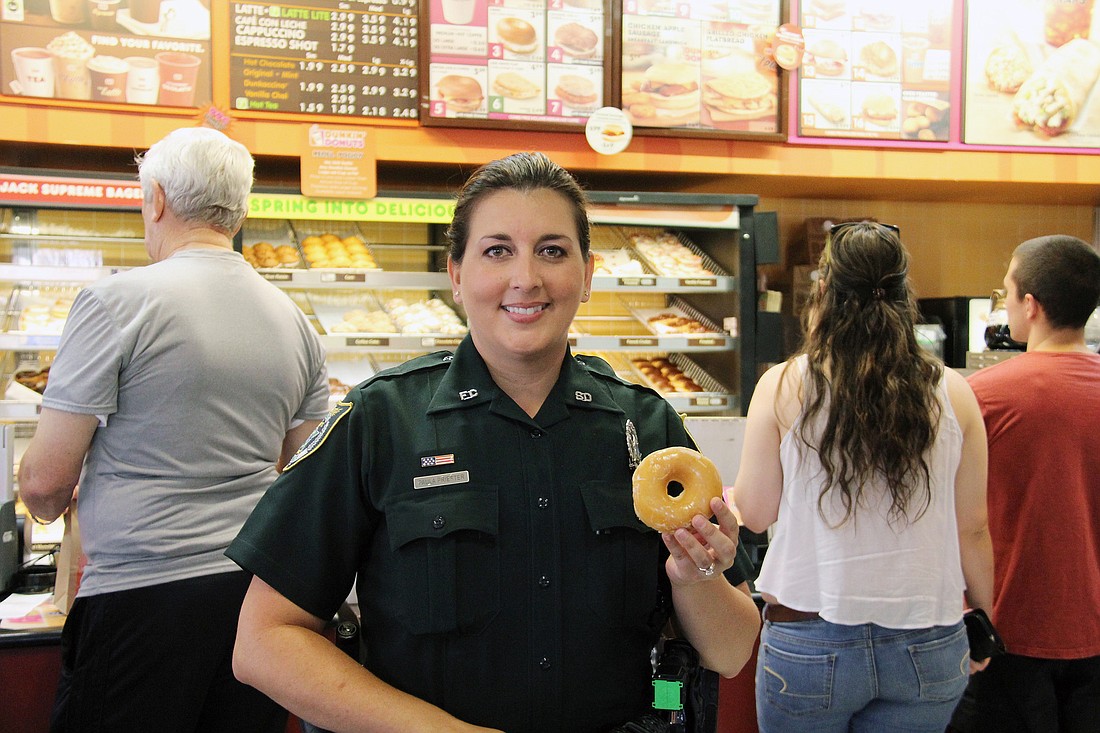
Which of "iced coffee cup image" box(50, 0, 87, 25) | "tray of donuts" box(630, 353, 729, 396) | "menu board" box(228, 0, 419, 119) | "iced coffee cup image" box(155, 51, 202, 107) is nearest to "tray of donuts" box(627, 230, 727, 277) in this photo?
"tray of donuts" box(630, 353, 729, 396)

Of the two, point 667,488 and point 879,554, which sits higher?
point 667,488

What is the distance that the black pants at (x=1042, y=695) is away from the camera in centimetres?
228

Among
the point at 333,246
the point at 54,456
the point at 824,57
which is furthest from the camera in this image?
the point at 824,57

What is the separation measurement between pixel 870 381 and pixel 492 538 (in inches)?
39.0

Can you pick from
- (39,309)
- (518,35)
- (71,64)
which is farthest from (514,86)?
(39,309)

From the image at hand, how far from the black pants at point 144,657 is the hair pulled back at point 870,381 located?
1303mm

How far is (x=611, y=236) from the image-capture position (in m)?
4.34

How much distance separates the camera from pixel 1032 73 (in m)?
4.61

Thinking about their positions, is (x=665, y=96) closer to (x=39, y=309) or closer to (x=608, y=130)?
(x=608, y=130)

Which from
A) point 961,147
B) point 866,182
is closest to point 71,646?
point 866,182

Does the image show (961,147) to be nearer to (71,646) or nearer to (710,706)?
(710,706)

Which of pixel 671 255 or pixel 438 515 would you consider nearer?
pixel 438 515

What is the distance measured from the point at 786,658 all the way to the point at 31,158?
12.4ft

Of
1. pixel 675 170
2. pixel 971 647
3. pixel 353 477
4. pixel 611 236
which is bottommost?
pixel 971 647
